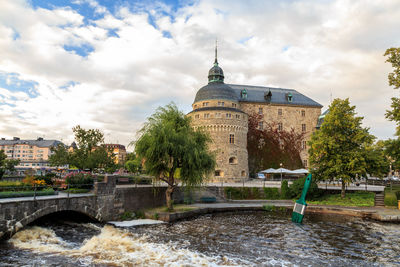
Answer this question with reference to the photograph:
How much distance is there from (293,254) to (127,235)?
338 inches

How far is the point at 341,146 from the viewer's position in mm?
27812

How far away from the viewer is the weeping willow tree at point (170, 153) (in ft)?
64.0

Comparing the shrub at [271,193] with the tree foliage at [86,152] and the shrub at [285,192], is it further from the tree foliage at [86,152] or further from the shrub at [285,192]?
the tree foliage at [86,152]

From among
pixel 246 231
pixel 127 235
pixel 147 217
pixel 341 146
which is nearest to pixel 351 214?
pixel 341 146

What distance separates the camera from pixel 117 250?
12.5 m

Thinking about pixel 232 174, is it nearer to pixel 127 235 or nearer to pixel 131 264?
pixel 127 235

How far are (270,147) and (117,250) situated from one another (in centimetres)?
3905

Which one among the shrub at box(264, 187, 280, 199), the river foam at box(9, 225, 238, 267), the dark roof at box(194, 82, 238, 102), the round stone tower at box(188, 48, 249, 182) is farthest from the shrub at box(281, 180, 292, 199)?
the dark roof at box(194, 82, 238, 102)

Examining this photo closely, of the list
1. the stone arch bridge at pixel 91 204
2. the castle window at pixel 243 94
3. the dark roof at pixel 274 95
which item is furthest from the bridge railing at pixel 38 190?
the dark roof at pixel 274 95

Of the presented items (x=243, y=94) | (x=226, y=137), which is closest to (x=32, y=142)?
(x=243, y=94)

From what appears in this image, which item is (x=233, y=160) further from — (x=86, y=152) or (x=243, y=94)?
(x=86, y=152)

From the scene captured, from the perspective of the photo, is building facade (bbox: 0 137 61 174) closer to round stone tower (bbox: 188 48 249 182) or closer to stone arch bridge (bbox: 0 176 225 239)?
round stone tower (bbox: 188 48 249 182)

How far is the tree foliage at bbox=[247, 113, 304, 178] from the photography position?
4700 cm

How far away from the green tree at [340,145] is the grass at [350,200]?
79 cm
